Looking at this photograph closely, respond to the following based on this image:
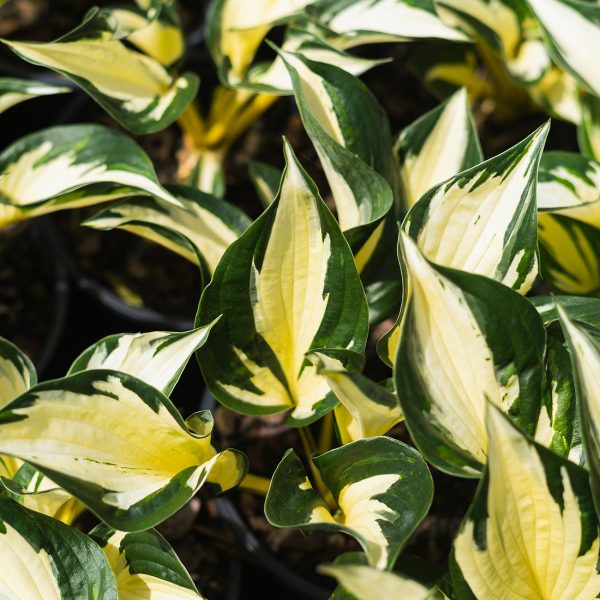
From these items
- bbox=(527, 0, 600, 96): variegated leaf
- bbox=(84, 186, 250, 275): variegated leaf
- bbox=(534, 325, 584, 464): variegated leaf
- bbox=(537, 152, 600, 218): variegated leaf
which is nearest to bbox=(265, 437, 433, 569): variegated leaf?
bbox=(534, 325, 584, 464): variegated leaf

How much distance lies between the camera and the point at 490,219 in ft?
2.50

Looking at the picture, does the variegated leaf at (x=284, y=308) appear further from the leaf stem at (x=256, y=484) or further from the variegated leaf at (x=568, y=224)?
the variegated leaf at (x=568, y=224)

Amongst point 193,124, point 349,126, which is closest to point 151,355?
point 349,126

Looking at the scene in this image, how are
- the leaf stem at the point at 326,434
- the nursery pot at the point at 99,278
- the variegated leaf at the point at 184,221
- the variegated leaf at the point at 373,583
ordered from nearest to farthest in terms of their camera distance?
the variegated leaf at the point at 373,583
the variegated leaf at the point at 184,221
the leaf stem at the point at 326,434
the nursery pot at the point at 99,278

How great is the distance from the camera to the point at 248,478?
945 millimetres

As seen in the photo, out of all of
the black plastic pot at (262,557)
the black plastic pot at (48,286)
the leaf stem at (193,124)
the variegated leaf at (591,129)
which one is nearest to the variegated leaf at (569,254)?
the variegated leaf at (591,129)

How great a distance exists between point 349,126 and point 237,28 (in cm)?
32

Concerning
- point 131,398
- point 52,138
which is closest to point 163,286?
point 52,138

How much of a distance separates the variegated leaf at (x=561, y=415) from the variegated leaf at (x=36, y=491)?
416mm

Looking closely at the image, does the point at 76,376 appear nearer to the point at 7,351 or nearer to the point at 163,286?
the point at 7,351

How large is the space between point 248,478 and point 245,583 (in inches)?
9.7

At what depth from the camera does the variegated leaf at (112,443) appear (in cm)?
64

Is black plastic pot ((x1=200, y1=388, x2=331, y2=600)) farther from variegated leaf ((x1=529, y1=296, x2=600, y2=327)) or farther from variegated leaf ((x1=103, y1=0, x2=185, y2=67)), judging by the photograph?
variegated leaf ((x1=103, y1=0, x2=185, y2=67))

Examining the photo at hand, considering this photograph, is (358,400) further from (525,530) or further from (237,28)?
(237,28)
